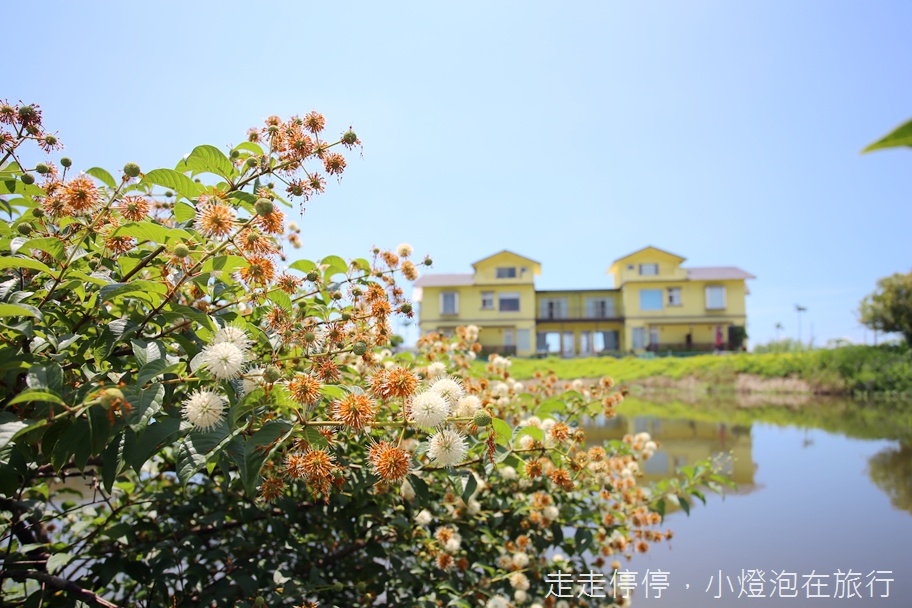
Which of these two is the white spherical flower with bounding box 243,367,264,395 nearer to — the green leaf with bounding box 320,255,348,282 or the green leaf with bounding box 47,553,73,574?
the green leaf with bounding box 320,255,348,282

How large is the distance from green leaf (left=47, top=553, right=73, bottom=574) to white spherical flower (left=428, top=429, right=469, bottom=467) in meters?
0.96

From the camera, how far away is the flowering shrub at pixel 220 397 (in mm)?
809

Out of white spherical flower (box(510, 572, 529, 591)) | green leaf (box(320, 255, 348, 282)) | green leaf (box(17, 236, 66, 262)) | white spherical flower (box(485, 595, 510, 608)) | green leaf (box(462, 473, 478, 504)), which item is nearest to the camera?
green leaf (box(17, 236, 66, 262))

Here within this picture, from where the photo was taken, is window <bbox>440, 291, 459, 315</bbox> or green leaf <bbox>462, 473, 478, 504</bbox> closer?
green leaf <bbox>462, 473, 478, 504</bbox>

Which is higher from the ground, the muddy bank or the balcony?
the balcony

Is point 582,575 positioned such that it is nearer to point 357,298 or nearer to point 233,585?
point 233,585

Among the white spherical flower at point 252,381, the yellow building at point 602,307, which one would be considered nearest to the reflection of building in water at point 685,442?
the white spherical flower at point 252,381

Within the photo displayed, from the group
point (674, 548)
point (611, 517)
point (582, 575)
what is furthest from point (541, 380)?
point (674, 548)

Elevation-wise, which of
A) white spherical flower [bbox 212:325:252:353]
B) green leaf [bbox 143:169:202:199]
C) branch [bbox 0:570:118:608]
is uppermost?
green leaf [bbox 143:169:202:199]

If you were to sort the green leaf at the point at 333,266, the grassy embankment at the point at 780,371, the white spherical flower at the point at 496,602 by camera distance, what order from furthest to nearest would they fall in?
1. the grassy embankment at the point at 780,371
2. the white spherical flower at the point at 496,602
3. the green leaf at the point at 333,266

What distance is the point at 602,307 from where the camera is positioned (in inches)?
1191

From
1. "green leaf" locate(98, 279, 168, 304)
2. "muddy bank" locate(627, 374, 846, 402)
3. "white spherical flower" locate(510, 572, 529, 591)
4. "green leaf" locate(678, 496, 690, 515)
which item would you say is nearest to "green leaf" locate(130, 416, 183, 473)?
"green leaf" locate(98, 279, 168, 304)

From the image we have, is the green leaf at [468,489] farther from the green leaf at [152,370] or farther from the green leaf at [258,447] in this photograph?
the green leaf at [152,370]

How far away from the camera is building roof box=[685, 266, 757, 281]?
2708 cm
